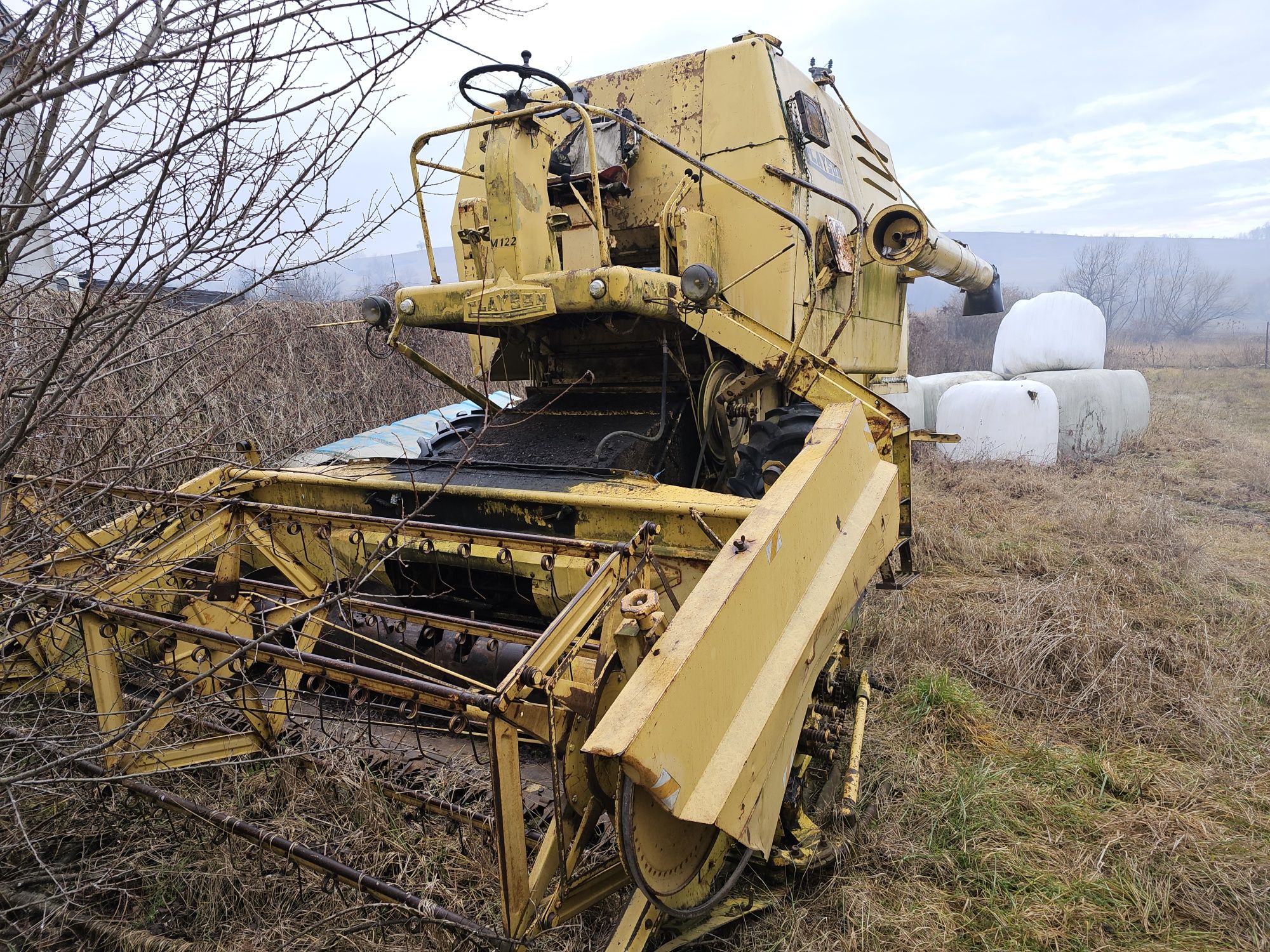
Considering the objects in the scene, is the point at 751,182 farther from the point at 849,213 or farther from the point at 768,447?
the point at 768,447

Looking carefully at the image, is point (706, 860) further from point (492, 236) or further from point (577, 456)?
point (492, 236)

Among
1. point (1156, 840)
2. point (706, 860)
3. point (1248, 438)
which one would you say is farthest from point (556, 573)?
point (1248, 438)

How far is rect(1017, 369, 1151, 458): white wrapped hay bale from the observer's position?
9.77 meters

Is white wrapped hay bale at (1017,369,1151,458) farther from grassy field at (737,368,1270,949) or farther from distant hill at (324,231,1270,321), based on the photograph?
distant hill at (324,231,1270,321)

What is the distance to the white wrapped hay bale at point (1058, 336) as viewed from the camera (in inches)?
430

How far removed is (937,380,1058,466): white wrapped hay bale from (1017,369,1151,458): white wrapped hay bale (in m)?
0.79

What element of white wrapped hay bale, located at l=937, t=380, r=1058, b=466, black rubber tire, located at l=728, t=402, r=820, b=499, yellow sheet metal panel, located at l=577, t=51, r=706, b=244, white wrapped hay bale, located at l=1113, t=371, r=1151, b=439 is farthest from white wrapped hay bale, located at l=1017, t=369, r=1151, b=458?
black rubber tire, located at l=728, t=402, r=820, b=499

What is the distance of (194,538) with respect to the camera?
2.90 metres

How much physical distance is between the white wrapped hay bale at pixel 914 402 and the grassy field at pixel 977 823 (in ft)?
20.2

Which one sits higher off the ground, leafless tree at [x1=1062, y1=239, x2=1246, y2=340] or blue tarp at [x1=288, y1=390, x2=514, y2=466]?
blue tarp at [x1=288, y1=390, x2=514, y2=466]

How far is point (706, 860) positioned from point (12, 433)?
76.3 inches

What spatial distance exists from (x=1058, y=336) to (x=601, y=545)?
1101 centimetres

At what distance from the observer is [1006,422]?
9078 millimetres

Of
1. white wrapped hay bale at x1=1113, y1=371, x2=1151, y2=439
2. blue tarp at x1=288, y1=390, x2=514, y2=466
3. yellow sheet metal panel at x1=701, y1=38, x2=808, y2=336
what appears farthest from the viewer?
white wrapped hay bale at x1=1113, y1=371, x2=1151, y2=439
